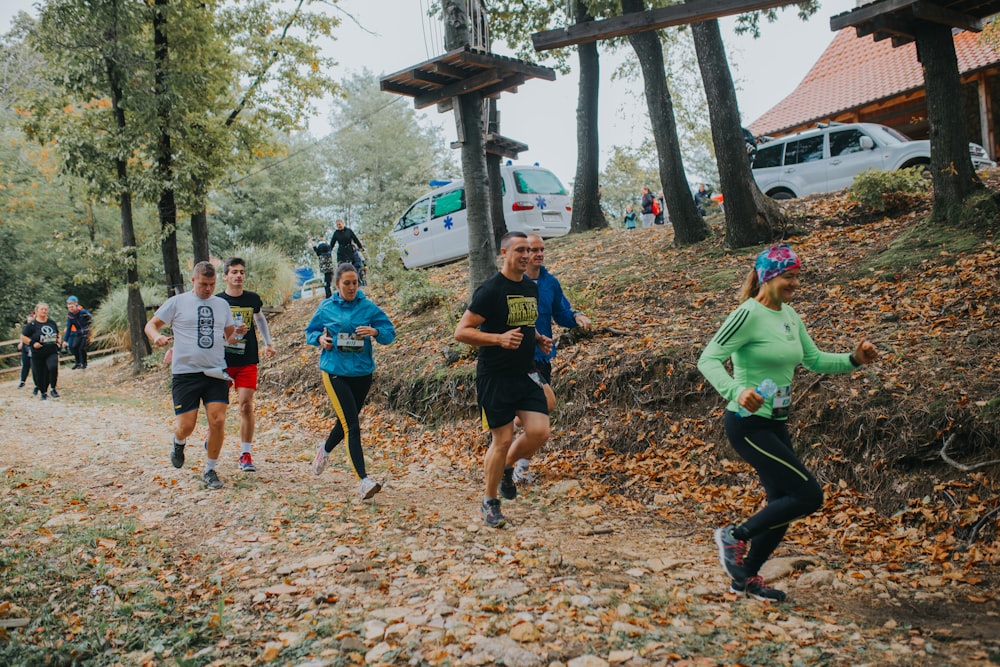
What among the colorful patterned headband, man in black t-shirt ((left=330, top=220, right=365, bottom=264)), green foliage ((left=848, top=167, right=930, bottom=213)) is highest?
man in black t-shirt ((left=330, top=220, right=365, bottom=264))

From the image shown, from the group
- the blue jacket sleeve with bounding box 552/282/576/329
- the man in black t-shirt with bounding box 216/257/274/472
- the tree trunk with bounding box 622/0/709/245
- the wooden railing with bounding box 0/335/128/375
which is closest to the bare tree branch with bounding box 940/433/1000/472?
the blue jacket sleeve with bounding box 552/282/576/329

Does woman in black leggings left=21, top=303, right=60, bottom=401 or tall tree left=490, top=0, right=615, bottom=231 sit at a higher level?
tall tree left=490, top=0, right=615, bottom=231

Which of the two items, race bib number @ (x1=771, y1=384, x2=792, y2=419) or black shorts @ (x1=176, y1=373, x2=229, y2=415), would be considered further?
black shorts @ (x1=176, y1=373, x2=229, y2=415)

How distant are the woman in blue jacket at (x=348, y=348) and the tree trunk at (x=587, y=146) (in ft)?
37.4

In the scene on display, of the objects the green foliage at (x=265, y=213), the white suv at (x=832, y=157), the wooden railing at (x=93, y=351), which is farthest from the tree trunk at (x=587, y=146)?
the green foliage at (x=265, y=213)

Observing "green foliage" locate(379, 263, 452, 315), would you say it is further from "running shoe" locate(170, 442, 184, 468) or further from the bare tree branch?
the bare tree branch

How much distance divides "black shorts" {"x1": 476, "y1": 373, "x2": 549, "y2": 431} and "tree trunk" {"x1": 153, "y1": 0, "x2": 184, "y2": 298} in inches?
518

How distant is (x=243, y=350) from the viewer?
7574 mm

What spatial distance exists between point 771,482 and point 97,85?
695 inches

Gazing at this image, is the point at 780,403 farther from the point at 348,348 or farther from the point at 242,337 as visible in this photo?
the point at 242,337

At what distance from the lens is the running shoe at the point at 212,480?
693 cm

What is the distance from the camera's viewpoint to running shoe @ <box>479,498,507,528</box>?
5.62 m

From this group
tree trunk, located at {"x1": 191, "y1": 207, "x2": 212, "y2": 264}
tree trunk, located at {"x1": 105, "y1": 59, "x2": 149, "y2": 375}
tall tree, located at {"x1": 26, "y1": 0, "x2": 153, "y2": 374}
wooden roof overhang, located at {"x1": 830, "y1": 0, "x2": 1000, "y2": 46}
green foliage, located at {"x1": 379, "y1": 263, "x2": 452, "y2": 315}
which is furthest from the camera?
tree trunk, located at {"x1": 191, "y1": 207, "x2": 212, "y2": 264}

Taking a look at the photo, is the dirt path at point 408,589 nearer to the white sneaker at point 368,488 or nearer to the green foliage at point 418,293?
the white sneaker at point 368,488
